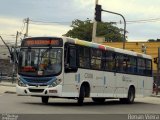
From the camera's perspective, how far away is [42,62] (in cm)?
2286

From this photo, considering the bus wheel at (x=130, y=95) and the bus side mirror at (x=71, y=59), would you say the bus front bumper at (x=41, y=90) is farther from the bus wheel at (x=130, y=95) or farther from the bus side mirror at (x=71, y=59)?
the bus wheel at (x=130, y=95)

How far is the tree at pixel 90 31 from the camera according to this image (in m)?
97.8

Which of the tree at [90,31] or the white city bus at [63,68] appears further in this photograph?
the tree at [90,31]

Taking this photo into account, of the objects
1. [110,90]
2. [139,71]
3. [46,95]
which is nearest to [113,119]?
[46,95]

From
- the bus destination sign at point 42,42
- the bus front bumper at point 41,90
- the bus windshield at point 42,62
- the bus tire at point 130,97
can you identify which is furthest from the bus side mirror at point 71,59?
the bus tire at point 130,97

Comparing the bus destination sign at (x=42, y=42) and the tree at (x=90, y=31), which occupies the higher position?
the tree at (x=90, y=31)

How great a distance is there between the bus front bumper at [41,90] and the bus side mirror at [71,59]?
969mm

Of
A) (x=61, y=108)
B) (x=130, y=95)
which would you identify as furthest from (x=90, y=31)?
(x=61, y=108)

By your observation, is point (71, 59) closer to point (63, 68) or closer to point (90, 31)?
point (63, 68)

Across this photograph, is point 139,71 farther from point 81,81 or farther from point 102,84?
point 81,81

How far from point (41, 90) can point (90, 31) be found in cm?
7464

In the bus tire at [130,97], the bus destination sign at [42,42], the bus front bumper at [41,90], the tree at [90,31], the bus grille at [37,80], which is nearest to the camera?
the bus front bumper at [41,90]

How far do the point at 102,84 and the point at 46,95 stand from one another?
4434mm

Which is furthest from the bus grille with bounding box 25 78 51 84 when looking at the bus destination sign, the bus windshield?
the bus destination sign
